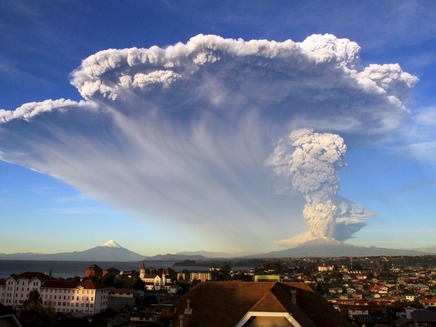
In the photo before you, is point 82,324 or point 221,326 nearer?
point 221,326

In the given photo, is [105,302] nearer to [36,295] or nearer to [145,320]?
[36,295]

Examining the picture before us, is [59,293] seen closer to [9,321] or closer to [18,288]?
[18,288]

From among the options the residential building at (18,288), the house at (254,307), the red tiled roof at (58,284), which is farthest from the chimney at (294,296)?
the residential building at (18,288)

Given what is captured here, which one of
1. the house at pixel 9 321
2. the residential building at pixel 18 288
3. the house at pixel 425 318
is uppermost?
the house at pixel 9 321

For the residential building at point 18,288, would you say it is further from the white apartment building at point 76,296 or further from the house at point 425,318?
the house at point 425,318

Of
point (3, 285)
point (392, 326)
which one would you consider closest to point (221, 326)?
point (392, 326)

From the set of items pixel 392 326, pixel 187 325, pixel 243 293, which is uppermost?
pixel 243 293

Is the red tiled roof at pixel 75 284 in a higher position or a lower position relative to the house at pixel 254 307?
lower
